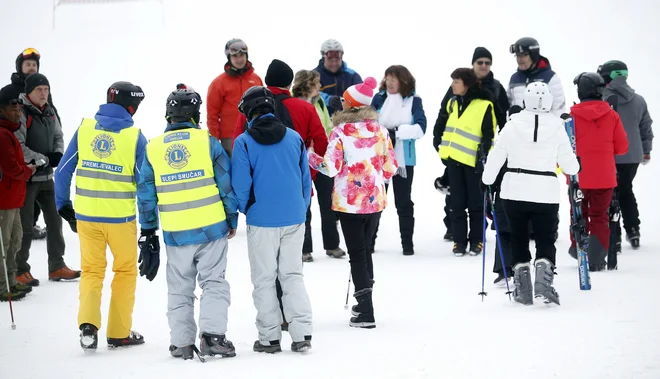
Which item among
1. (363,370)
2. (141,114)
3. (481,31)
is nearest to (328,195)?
(363,370)

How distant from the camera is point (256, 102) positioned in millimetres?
5480

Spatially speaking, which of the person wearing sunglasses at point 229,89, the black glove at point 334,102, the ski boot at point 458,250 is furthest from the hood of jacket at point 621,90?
the person wearing sunglasses at point 229,89

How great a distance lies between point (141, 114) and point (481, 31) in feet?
25.1

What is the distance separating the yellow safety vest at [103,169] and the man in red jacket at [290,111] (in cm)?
98

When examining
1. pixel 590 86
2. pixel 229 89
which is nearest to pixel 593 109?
pixel 590 86

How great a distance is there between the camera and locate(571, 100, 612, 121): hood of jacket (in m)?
7.86

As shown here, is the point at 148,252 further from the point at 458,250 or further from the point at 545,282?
the point at 458,250

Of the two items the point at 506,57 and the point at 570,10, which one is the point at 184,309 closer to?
the point at 506,57

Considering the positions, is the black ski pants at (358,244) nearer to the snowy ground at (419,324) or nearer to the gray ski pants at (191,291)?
the snowy ground at (419,324)

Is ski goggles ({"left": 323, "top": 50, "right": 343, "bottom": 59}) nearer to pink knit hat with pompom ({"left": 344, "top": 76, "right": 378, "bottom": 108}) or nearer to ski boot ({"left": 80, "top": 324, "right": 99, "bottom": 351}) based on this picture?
pink knit hat with pompom ({"left": 344, "top": 76, "right": 378, "bottom": 108})

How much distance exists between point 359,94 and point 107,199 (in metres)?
1.93

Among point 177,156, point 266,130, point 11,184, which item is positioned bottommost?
point 11,184

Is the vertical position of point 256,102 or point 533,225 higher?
point 256,102

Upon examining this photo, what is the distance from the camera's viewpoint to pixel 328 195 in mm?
8875
